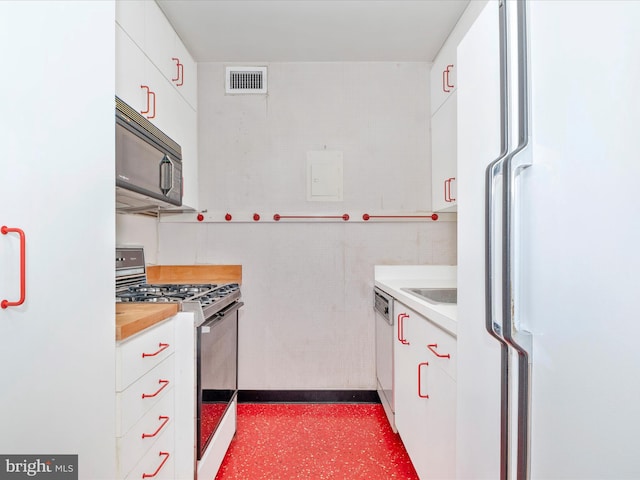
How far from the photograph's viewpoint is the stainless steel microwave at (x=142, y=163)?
1371mm

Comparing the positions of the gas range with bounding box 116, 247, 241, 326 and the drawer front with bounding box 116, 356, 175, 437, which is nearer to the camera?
the drawer front with bounding box 116, 356, 175, 437

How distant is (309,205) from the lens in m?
2.64

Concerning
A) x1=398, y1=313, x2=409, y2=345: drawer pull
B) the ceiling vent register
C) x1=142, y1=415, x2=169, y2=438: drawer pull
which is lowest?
x1=142, y1=415, x2=169, y2=438: drawer pull

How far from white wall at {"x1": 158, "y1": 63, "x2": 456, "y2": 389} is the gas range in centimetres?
43

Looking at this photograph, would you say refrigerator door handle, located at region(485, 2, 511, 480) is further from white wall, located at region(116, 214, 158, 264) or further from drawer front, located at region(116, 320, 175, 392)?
white wall, located at region(116, 214, 158, 264)

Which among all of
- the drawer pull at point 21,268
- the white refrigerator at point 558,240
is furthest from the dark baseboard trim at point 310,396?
the drawer pull at point 21,268

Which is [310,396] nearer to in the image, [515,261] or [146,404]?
[146,404]

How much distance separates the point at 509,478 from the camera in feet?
2.61

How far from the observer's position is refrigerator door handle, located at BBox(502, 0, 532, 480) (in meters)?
0.74

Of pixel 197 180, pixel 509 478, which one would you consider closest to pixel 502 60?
pixel 509 478

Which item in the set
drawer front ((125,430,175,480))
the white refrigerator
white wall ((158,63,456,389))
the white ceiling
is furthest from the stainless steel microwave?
the white refrigerator

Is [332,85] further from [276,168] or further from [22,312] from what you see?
[22,312]

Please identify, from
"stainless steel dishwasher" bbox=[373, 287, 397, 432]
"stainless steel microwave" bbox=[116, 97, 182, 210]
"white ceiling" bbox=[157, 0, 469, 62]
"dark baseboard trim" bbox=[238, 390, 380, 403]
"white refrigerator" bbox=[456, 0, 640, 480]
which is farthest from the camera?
"dark baseboard trim" bbox=[238, 390, 380, 403]

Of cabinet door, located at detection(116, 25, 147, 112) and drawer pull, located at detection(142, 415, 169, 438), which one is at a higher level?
cabinet door, located at detection(116, 25, 147, 112)
